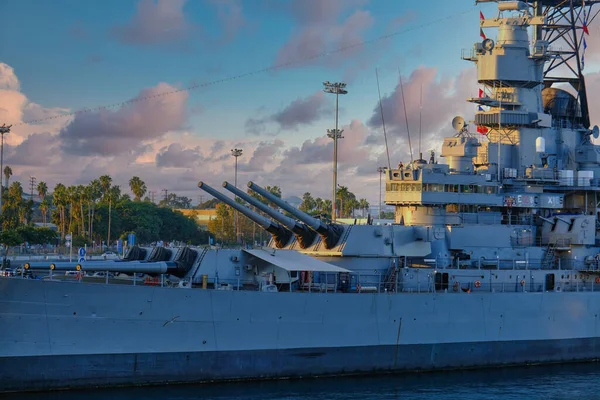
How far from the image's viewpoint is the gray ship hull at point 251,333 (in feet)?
82.2

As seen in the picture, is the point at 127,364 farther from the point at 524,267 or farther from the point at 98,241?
the point at 98,241

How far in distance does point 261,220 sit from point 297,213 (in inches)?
58.9

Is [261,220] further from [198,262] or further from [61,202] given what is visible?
[61,202]

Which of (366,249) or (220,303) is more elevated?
(366,249)

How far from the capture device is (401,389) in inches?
1105

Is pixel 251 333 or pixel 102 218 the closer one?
pixel 251 333

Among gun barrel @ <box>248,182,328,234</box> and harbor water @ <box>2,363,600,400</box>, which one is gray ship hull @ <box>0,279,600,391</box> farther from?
gun barrel @ <box>248,182,328,234</box>

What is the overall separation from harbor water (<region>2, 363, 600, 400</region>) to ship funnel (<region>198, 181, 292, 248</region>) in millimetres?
5843

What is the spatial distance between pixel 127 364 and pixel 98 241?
171 ft

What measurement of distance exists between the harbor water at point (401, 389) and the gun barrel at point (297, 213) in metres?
5.44

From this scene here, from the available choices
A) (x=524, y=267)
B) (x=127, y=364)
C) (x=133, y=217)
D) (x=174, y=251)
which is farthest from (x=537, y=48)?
(x=133, y=217)

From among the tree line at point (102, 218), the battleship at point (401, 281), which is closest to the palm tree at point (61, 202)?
the tree line at point (102, 218)

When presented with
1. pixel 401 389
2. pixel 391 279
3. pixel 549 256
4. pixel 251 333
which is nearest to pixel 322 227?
pixel 391 279

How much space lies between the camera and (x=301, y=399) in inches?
1027
